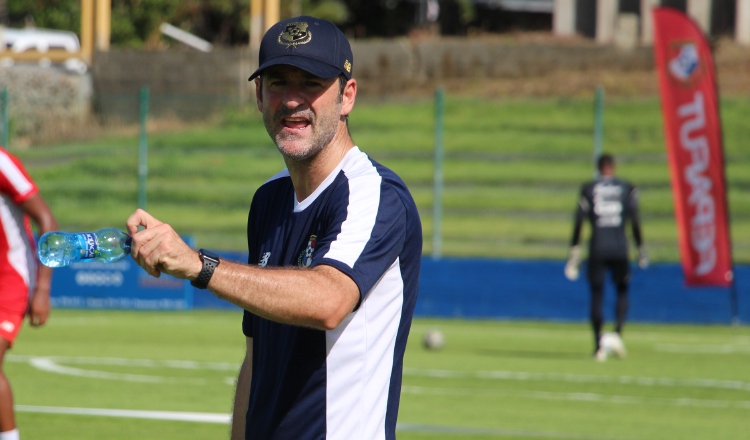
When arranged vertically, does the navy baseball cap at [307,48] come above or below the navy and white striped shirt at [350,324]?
above

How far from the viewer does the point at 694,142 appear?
17.6m

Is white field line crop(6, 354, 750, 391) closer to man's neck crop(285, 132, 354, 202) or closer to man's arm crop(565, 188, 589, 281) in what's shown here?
man's arm crop(565, 188, 589, 281)

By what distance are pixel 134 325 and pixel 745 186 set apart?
12.3m

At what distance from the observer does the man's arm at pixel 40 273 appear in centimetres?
739

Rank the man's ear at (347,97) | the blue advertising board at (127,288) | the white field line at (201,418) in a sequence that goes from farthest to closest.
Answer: the blue advertising board at (127,288), the white field line at (201,418), the man's ear at (347,97)

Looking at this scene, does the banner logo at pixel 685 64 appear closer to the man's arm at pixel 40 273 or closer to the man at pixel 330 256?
the man's arm at pixel 40 273

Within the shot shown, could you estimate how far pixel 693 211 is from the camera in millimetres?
17750

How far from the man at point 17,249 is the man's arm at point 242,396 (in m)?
3.44

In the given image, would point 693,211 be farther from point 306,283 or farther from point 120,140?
point 306,283

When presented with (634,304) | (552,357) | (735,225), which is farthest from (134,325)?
(735,225)

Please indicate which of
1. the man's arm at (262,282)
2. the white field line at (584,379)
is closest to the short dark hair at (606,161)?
the white field line at (584,379)

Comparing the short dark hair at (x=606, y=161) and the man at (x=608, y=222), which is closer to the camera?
the short dark hair at (x=606, y=161)

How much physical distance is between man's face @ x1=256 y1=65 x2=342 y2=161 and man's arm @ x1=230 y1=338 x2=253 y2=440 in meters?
0.76

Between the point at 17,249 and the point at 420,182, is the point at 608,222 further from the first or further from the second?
the point at 17,249
